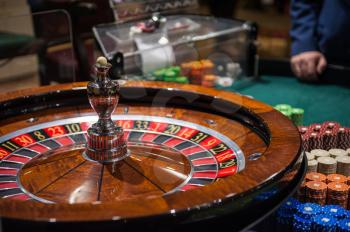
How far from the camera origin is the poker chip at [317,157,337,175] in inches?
63.2

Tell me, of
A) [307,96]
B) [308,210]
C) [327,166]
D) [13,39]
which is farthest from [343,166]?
[13,39]

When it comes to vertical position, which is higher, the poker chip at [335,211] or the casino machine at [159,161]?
the casino machine at [159,161]

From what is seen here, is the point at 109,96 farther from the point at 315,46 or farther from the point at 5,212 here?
the point at 315,46

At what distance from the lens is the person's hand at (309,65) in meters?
2.89

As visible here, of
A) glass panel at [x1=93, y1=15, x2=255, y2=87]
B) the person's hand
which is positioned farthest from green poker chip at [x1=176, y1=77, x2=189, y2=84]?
the person's hand

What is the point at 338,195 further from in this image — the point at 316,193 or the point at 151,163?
the point at 151,163

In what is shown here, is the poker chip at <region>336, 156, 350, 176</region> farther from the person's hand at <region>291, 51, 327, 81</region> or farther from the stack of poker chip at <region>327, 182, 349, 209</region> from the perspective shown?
the person's hand at <region>291, 51, 327, 81</region>

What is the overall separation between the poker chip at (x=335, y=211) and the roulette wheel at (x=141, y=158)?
0.18m

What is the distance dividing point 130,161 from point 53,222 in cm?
52

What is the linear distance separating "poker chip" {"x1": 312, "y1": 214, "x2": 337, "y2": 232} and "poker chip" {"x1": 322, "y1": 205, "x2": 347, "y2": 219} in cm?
3

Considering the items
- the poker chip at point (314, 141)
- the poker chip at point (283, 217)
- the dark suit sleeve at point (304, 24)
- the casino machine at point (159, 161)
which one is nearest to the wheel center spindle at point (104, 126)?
the casino machine at point (159, 161)

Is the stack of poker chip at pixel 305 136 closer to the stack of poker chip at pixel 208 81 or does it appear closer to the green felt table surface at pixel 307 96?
the green felt table surface at pixel 307 96

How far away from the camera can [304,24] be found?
3242 mm

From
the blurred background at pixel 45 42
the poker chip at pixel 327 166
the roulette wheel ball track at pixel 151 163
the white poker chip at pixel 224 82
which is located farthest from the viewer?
the white poker chip at pixel 224 82
